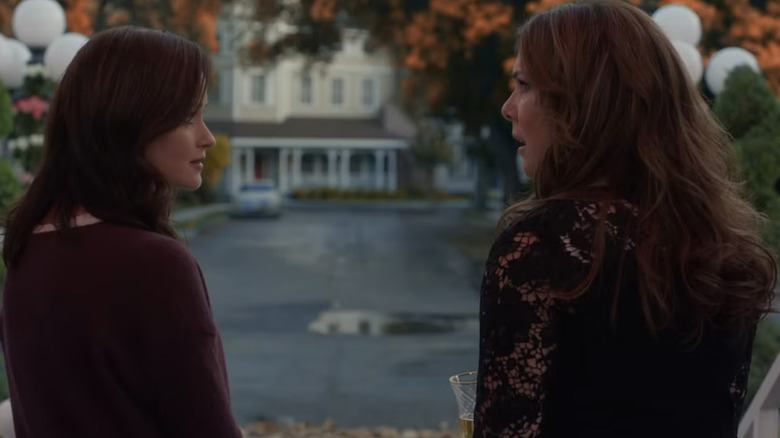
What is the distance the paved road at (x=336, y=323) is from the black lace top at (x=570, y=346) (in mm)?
6940

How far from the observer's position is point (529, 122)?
72.0 inches

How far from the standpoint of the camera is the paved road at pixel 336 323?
9469 mm

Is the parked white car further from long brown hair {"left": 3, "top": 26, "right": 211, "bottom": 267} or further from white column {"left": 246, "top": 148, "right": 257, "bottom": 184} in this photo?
long brown hair {"left": 3, "top": 26, "right": 211, "bottom": 267}

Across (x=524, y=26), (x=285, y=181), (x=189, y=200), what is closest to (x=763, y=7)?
(x=524, y=26)

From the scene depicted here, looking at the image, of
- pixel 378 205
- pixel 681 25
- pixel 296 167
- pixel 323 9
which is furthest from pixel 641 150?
pixel 296 167

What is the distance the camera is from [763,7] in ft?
65.1

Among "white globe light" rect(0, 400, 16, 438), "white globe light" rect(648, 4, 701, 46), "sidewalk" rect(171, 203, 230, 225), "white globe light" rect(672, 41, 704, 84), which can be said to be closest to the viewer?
"white globe light" rect(0, 400, 16, 438)

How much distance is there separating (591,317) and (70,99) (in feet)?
2.99

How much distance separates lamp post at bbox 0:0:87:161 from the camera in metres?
11.5

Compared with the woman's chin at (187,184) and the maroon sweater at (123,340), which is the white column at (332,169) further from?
the maroon sweater at (123,340)

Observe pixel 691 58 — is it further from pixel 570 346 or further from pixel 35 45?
pixel 570 346

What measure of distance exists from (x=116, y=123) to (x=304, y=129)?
60046 millimetres

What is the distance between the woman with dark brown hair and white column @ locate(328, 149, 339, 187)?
59348 mm

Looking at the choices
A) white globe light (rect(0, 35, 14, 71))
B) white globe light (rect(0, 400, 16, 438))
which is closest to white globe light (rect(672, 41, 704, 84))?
white globe light (rect(0, 35, 14, 71))
